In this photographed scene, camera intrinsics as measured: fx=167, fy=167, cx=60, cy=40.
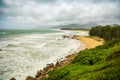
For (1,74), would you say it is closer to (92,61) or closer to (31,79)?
(31,79)

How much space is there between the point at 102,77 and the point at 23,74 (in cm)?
1607

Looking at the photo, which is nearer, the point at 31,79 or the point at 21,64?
the point at 31,79

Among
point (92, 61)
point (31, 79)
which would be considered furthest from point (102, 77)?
point (31, 79)

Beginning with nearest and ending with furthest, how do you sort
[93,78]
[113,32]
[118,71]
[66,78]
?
1. [118,71]
2. [93,78]
3. [66,78]
4. [113,32]

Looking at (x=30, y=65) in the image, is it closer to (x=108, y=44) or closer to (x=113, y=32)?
(x=108, y=44)

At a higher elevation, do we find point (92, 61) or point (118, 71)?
point (118, 71)

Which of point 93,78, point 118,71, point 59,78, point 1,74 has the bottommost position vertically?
point 1,74

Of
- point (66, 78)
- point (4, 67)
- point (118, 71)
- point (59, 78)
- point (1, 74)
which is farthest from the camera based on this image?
point (4, 67)

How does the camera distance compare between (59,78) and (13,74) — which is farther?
(13,74)

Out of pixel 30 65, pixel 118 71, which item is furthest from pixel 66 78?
pixel 30 65

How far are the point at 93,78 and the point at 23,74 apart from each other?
1548cm

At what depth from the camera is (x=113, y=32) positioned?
63.5 meters

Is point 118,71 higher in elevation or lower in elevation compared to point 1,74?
higher

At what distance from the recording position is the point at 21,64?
2759cm
